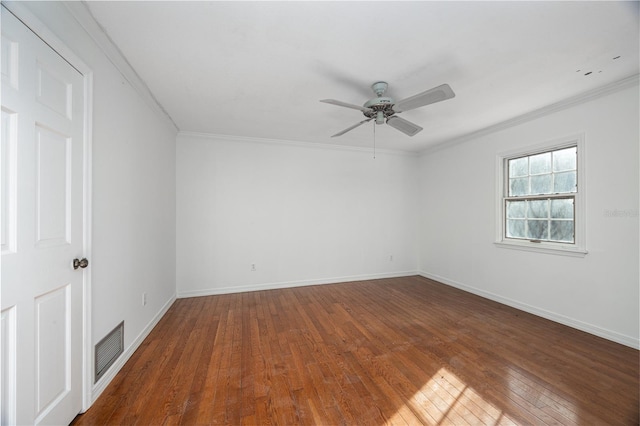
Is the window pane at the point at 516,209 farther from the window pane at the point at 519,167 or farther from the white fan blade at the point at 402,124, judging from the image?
the white fan blade at the point at 402,124

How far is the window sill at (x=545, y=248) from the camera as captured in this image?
2.65m

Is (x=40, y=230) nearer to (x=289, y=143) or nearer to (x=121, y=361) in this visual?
(x=121, y=361)

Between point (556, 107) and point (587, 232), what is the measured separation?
1.48 metres

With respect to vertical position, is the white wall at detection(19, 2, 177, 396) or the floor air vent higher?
the white wall at detection(19, 2, 177, 396)

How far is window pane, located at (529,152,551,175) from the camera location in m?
3.00

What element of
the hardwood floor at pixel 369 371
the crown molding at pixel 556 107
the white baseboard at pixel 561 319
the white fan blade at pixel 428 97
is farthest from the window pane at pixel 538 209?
the white fan blade at pixel 428 97

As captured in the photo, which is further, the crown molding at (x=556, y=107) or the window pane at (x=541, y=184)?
the window pane at (x=541, y=184)

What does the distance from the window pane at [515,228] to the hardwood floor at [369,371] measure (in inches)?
40.7

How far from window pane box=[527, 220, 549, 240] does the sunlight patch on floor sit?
2.41 metres

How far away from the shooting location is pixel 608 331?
2402 mm

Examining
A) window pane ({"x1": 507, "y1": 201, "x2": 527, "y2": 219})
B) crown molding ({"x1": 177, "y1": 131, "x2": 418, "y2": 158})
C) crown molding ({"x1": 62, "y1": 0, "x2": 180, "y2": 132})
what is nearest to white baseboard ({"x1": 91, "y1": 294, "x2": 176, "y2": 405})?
crown molding ({"x1": 62, "y1": 0, "x2": 180, "y2": 132})

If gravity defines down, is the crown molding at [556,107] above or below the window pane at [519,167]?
above

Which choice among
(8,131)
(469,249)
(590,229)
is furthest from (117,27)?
(469,249)

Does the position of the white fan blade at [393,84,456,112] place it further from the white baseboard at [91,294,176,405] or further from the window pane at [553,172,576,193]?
the white baseboard at [91,294,176,405]
